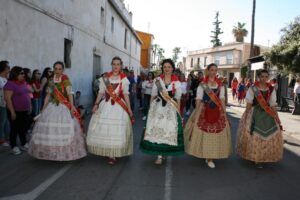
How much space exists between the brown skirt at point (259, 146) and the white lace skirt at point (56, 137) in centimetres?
295

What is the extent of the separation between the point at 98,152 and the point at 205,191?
6.81 ft

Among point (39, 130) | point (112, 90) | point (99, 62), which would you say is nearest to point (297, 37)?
point (99, 62)

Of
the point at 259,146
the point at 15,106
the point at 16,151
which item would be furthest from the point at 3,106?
the point at 259,146

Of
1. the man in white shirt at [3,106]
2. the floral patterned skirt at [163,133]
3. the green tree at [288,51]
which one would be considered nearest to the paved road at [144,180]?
the floral patterned skirt at [163,133]

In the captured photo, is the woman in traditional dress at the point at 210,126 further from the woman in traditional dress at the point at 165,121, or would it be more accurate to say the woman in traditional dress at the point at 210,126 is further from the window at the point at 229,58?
the window at the point at 229,58

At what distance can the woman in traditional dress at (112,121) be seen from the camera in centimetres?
620

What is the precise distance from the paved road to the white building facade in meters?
3.48

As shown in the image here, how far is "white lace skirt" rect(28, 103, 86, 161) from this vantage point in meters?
6.04

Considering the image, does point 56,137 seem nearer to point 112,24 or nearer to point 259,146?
point 259,146

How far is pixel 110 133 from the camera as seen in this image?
6.20 meters

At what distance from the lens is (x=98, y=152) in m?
6.23

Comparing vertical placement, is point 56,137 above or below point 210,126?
below

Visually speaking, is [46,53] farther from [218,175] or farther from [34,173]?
[218,175]

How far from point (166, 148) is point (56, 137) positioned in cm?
189
